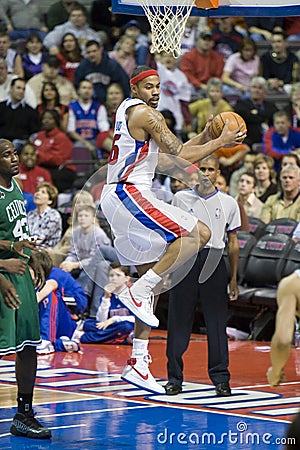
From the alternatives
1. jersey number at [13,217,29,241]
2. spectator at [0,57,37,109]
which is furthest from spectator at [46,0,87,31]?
jersey number at [13,217,29,241]

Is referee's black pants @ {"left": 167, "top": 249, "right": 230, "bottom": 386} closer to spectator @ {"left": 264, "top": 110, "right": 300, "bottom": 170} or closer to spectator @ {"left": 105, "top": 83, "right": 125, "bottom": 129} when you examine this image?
spectator @ {"left": 264, "top": 110, "right": 300, "bottom": 170}

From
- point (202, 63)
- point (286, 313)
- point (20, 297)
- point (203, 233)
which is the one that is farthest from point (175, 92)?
point (286, 313)

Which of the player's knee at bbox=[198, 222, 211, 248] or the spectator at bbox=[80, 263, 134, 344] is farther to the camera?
the spectator at bbox=[80, 263, 134, 344]

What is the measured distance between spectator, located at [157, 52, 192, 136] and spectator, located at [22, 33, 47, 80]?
230 cm

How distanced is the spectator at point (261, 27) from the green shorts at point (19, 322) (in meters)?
12.9

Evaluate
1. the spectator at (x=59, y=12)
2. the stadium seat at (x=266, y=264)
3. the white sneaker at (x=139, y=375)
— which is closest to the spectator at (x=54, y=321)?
the stadium seat at (x=266, y=264)

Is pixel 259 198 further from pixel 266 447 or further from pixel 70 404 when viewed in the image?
pixel 266 447

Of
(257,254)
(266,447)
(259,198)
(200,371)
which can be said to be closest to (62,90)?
(259,198)

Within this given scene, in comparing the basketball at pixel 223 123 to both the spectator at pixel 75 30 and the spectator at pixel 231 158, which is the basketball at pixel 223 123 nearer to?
the spectator at pixel 231 158

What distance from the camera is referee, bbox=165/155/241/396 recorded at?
9.52 metres

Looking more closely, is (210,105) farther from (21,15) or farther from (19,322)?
(19,322)

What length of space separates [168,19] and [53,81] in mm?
9071

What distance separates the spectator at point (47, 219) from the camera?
14383 mm

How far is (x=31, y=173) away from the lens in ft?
52.9
